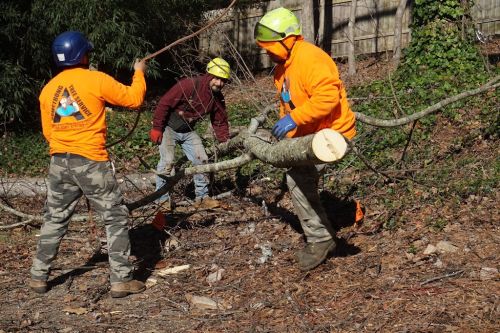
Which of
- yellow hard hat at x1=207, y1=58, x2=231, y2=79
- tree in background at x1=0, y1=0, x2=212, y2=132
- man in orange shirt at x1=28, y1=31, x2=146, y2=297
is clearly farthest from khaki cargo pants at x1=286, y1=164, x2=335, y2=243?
tree in background at x1=0, y1=0, x2=212, y2=132

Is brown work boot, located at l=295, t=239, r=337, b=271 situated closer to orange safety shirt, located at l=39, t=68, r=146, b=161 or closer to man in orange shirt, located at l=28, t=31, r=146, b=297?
man in orange shirt, located at l=28, t=31, r=146, b=297

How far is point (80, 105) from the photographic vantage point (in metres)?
5.11

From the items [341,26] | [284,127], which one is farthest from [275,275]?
[341,26]

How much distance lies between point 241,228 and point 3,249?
246 centimetres

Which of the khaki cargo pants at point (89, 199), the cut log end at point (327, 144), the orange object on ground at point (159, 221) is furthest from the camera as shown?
the orange object on ground at point (159, 221)

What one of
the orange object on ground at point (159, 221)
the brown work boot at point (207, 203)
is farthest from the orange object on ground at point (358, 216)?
the orange object on ground at point (159, 221)

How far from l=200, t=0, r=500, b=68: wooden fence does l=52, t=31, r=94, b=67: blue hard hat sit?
10354 mm

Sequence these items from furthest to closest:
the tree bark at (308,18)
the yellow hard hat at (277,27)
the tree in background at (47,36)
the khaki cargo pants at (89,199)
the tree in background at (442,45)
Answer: the tree bark at (308,18) < the tree in background at (47,36) < the tree in background at (442,45) < the khaki cargo pants at (89,199) < the yellow hard hat at (277,27)

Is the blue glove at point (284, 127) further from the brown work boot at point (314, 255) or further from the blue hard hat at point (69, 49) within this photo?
the blue hard hat at point (69, 49)

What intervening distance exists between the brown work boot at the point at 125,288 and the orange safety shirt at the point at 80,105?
1021 millimetres

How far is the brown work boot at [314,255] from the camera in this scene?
5.45 metres

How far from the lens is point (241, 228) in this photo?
681 centimetres

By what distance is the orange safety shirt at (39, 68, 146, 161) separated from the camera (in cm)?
512

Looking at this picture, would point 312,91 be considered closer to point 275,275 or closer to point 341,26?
point 275,275
